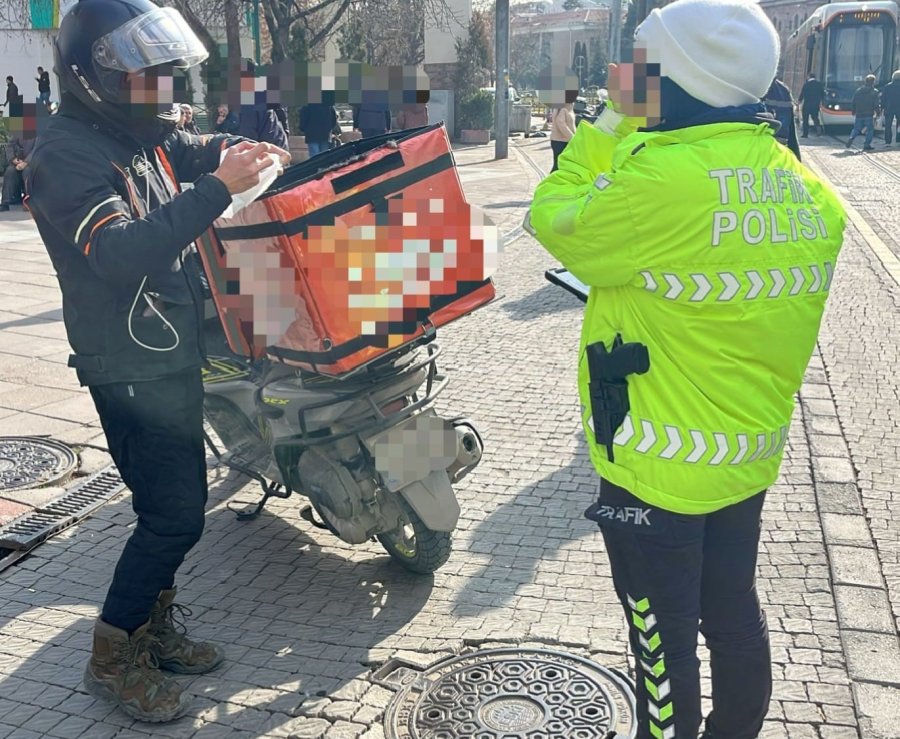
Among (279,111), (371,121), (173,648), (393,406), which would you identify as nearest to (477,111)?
(371,121)

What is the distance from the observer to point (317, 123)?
13.6 metres

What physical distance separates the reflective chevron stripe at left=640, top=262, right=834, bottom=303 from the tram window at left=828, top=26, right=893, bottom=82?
28.3 meters

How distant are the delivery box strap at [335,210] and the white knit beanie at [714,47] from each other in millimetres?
1243

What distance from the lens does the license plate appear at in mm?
3848

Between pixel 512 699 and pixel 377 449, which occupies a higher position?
pixel 377 449

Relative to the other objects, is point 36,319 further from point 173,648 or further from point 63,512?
point 173,648

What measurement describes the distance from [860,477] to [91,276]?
3704mm

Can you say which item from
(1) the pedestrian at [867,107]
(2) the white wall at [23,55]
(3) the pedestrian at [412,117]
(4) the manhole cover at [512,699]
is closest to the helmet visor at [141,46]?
(4) the manhole cover at [512,699]

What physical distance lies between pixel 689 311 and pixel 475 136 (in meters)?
25.2

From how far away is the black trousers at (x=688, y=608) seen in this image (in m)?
2.56

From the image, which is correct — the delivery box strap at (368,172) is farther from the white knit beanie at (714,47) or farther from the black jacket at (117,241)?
the white knit beanie at (714,47)

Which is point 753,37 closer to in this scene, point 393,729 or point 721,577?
point 721,577

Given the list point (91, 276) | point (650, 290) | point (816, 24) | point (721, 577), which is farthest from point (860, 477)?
point (816, 24)

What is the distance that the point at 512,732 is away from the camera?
3230 mm
